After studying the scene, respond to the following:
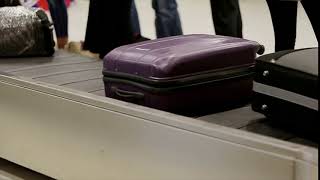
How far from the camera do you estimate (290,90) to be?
1.06m

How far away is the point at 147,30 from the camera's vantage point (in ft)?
11.8

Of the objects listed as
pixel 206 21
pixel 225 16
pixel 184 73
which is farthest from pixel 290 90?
pixel 206 21

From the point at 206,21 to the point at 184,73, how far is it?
2622 millimetres

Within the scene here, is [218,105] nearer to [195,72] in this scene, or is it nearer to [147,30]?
[195,72]

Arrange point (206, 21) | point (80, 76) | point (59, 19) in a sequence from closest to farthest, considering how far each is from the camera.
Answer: point (80, 76) < point (59, 19) < point (206, 21)

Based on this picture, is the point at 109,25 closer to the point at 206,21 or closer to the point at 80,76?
the point at 80,76

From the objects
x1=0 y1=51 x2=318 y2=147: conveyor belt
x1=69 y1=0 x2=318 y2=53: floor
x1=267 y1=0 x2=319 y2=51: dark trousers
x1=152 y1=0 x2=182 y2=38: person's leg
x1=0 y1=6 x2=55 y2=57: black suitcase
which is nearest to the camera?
x1=0 y1=51 x2=318 y2=147: conveyor belt

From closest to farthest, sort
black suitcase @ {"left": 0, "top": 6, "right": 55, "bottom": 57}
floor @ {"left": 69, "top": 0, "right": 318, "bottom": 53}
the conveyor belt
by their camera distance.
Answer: the conveyor belt
black suitcase @ {"left": 0, "top": 6, "right": 55, "bottom": 57}
floor @ {"left": 69, "top": 0, "right": 318, "bottom": 53}

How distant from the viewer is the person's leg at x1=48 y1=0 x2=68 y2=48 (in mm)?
2289

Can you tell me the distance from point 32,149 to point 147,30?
2.21m

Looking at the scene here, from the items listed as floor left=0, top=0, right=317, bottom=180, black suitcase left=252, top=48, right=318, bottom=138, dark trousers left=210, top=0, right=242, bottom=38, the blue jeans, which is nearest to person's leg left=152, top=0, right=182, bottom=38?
the blue jeans

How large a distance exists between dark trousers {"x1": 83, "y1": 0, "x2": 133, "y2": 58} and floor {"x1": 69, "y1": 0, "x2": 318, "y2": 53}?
1030 millimetres

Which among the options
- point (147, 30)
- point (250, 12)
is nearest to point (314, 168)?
point (147, 30)

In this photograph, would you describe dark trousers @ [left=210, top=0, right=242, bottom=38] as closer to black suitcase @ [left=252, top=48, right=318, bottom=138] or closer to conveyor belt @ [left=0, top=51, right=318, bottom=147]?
conveyor belt @ [left=0, top=51, right=318, bottom=147]
